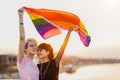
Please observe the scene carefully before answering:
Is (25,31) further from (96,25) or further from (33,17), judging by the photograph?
(96,25)

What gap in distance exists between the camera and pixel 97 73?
6.84 ft

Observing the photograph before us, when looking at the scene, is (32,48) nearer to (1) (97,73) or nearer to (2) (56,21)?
(2) (56,21)

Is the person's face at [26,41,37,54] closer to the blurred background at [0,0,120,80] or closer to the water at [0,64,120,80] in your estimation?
the blurred background at [0,0,120,80]

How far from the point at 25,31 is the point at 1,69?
27 cm

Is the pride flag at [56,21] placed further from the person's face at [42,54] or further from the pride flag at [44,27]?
the person's face at [42,54]

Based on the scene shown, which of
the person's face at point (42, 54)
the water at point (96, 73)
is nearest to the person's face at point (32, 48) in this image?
the person's face at point (42, 54)

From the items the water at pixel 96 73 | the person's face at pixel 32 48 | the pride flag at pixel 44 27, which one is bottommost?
the water at pixel 96 73

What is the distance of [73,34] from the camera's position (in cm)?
204

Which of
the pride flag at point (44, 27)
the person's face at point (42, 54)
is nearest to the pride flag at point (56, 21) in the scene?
the pride flag at point (44, 27)

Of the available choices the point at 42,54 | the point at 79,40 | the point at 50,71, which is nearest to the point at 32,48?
the point at 42,54

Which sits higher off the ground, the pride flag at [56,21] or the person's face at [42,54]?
the pride flag at [56,21]

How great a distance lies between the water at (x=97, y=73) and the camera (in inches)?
80.6

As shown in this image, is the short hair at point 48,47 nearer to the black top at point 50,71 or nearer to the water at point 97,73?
the black top at point 50,71

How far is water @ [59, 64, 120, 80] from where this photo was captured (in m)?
2.05
